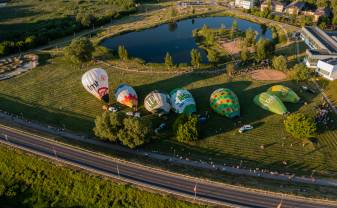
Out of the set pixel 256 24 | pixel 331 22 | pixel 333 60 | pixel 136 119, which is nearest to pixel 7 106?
pixel 136 119

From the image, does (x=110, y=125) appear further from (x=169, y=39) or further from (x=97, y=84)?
(x=169, y=39)

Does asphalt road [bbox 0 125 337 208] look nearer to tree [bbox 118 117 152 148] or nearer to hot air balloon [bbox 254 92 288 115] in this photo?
tree [bbox 118 117 152 148]

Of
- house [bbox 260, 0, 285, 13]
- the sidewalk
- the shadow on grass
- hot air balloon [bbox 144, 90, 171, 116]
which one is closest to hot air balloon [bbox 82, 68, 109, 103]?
the shadow on grass

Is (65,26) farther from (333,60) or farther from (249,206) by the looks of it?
(249,206)

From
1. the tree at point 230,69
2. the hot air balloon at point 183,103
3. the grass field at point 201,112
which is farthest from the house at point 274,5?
the hot air balloon at point 183,103

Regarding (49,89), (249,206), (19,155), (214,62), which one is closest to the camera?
(249,206)

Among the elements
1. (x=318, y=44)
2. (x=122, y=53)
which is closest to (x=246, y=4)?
(x=318, y=44)
